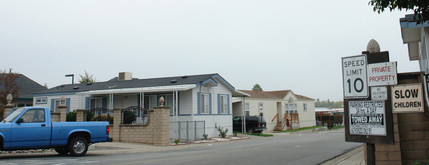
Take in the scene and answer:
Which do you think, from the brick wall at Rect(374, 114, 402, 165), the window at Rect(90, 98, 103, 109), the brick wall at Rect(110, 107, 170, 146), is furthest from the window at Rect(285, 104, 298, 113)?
the brick wall at Rect(374, 114, 402, 165)

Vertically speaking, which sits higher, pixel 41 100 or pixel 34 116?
pixel 41 100

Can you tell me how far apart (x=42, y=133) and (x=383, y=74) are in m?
12.0

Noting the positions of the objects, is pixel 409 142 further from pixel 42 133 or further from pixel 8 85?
pixel 8 85

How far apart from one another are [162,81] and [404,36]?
1974cm

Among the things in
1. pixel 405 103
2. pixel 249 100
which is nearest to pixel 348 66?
pixel 405 103

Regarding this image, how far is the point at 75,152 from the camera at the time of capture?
45.3ft

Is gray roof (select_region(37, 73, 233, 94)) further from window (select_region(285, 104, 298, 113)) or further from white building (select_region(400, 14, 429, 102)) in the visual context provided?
window (select_region(285, 104, 298, 113))

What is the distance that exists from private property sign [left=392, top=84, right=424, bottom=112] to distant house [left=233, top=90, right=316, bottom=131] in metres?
28.8

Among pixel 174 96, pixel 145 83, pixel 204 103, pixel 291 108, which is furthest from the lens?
pixel 291 108

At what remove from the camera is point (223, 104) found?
28.3 meters

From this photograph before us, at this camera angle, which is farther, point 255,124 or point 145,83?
point 255,124

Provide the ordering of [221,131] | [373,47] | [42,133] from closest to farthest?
1. [373,47]
2. [42,133]
3. [221,131]

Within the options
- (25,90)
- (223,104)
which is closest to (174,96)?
(223,104)

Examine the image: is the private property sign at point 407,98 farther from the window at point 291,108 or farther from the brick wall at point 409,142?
the window at point 291,108
